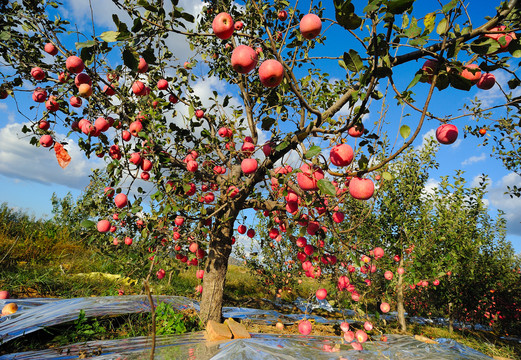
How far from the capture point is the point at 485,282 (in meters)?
6.84

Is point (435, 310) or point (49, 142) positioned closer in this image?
point (49, 142)

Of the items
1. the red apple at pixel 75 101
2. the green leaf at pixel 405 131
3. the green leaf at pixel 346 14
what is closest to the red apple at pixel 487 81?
the green leaf at pixel 405 131

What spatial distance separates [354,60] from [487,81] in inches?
37.8

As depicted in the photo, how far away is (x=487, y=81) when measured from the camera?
1.50 m

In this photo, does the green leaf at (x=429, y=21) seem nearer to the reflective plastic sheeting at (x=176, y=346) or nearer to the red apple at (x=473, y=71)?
the red apple at (x=473, y=71)

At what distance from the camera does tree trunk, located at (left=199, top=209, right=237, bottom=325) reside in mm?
3312

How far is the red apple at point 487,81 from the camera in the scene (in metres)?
1.48

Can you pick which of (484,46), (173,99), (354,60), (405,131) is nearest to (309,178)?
(405,131)

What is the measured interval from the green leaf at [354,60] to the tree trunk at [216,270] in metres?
2.43

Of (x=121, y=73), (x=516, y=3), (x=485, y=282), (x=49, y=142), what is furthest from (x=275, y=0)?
(x=485, y=282)

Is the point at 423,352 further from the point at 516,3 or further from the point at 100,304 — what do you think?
the point at 100,304

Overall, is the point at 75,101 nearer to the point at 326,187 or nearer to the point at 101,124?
the point at 101,124

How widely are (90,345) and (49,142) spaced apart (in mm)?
2085

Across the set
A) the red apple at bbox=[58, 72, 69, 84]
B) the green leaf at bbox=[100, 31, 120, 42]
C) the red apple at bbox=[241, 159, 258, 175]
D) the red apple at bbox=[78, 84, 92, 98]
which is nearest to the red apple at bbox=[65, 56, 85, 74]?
the red apple at bbox=[78, 84, 92, 98]
